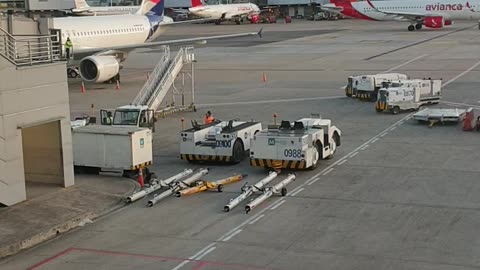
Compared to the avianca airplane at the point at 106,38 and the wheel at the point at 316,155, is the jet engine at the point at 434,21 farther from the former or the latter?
the wheel at the point at 316,155

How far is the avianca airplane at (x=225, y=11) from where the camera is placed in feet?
393

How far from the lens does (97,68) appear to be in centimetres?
4100

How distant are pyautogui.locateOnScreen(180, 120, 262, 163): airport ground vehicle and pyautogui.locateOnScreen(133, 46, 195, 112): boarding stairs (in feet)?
28.7

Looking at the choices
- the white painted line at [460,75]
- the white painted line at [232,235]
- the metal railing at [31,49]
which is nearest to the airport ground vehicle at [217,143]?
the metal railing at [31,49]

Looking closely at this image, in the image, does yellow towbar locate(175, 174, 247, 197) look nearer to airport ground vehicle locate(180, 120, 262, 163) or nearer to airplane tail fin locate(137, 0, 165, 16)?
airport ground vehicle locate(180, 120, 262, 163)

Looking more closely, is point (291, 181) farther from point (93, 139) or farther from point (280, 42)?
point (280, 42)

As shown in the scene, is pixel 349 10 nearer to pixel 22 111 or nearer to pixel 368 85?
pixel 368 85

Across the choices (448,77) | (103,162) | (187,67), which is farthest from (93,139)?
(187,67)

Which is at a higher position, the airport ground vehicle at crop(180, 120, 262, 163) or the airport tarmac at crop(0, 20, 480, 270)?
the airport ground vehicle at crop(180, 120, 262, 163)

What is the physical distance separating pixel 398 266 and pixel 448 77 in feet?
110

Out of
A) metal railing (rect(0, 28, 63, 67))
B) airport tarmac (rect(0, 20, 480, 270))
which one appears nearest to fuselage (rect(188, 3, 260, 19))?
airport tarmac (rect(0, 20, 480, 270))

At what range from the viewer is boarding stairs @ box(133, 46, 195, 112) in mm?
33438

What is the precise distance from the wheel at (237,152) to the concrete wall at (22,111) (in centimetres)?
579

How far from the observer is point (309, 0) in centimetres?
14462
